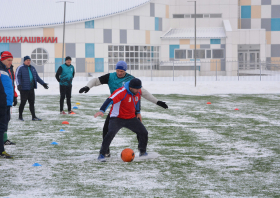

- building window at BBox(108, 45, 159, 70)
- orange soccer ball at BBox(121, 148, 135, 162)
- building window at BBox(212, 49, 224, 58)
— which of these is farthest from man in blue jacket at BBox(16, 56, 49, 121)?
building window at BBox(212, 49, 224, 58)

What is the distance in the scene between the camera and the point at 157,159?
774 cm

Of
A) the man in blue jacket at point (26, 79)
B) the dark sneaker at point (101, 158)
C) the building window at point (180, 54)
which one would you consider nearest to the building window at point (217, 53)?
the building window at point (180, 54)

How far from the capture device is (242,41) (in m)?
44.0

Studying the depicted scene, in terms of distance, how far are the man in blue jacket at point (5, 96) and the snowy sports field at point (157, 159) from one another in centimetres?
51

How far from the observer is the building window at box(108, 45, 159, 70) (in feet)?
139

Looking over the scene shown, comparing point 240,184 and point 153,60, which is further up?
point 153,60

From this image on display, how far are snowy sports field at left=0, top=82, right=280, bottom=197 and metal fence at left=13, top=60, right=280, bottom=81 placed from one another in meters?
20.1

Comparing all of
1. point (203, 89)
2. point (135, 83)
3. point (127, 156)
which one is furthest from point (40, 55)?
point (135, 83)

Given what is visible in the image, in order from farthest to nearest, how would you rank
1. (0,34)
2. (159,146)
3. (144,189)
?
(0,34) → (159,146) → (144,189)

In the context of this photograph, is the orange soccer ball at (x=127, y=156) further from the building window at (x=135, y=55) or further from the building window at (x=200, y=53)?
the building window at (x=200, y=53)

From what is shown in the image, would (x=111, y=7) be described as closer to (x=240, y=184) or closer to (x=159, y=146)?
(x=159, y=146)

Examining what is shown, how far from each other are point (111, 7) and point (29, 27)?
827 cm

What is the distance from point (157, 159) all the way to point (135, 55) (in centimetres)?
3582

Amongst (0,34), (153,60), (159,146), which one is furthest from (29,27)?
(159,146)
